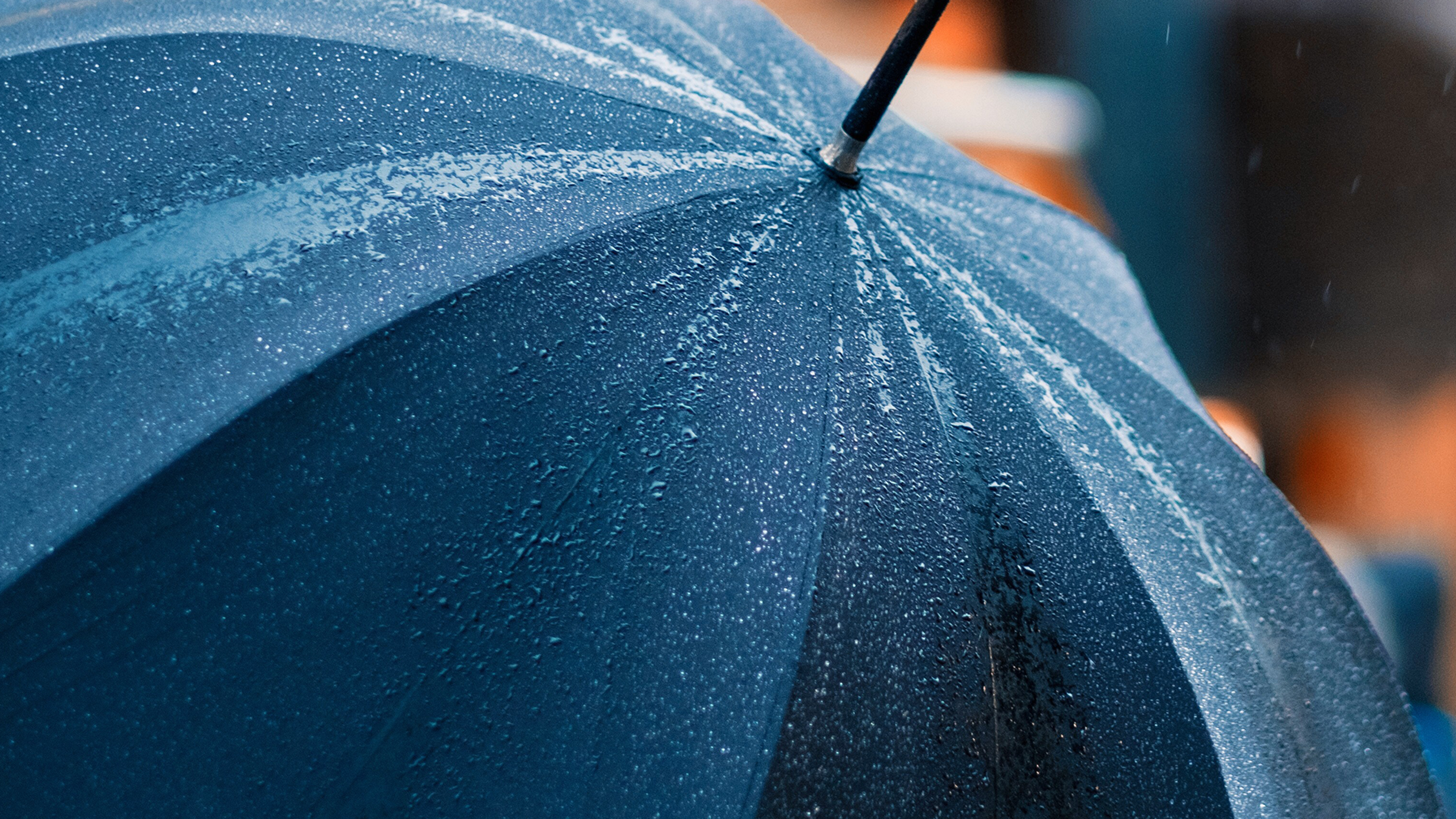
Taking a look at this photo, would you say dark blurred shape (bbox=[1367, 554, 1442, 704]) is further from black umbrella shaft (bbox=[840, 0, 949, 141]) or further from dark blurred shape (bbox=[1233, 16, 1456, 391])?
black umbrella shaft (bbox=[840, 0, 949, 141])

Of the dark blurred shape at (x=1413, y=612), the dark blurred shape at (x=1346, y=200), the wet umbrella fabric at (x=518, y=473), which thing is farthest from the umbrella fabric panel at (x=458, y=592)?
the dark blurred shape at (x=1346, y=200)

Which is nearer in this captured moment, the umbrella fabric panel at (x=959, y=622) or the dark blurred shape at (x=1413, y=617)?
the umbrella fabric panel at (x=959, y=622)

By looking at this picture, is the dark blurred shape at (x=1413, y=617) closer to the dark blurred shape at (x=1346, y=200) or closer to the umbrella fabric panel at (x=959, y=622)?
the dark blurred shape at (x=1346, y=200)

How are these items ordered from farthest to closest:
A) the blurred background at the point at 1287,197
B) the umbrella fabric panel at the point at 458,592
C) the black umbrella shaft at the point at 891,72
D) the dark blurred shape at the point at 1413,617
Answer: the blurred background at the point at 1287,197 < the dark blurred shape at the point at 1413,617 < the black umbrella shaft at the point at 891,72 < the umbrella fabric panel at the point at 458,592

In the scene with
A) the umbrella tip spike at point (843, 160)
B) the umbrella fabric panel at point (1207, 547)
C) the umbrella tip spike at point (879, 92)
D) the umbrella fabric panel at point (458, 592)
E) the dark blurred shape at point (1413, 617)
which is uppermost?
the umbrella tip spike at point (879, 92)

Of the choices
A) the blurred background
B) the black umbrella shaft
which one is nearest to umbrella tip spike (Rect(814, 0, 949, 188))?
the black umbrella shaft

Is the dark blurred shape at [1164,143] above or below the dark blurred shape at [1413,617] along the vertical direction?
above

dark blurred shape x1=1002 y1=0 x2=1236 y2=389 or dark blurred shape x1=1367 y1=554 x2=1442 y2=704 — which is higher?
dark blurred shape x1=1002 y1=0 x2=1236 y2=389

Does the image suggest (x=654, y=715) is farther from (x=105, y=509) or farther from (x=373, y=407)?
(x=105, y=509)
